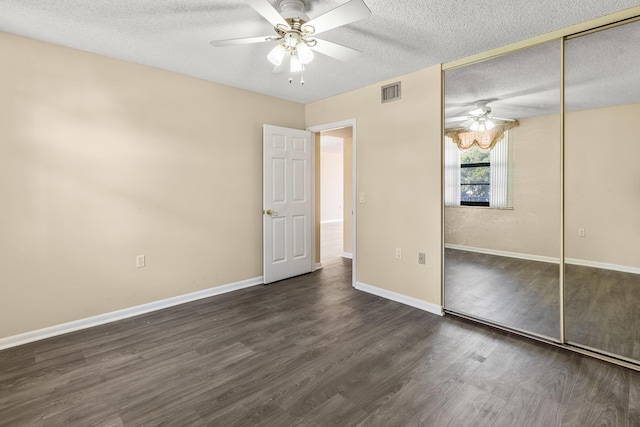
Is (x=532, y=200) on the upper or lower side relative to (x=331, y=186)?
lower

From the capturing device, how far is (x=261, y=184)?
423cm

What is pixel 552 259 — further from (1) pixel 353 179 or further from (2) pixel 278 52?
(2) pixel 278 52

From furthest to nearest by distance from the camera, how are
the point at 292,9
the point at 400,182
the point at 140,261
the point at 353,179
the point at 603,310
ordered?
1. the point at 353,179
2. the point at 400,182
3. the point at 140,261
4. the point at 603,310
5. the point at 292,9

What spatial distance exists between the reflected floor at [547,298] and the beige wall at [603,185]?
7.7 inches

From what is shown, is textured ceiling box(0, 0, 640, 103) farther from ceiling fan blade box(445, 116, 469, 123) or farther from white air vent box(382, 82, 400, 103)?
ceiling fan blade box(445, 116, 469, 123)

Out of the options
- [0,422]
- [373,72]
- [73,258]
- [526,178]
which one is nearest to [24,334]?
[73,258]

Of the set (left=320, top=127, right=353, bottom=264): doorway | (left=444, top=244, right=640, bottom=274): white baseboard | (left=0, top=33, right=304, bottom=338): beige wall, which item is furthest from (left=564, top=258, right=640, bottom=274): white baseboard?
(left=320, top=127, right=353, bottom=264): doorway

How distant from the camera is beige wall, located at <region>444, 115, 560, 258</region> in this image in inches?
100

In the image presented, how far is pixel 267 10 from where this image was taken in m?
1.83

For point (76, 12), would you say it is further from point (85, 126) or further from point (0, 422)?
point (0, 422)

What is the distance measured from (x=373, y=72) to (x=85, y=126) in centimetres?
291

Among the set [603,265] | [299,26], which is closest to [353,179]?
[299,26]

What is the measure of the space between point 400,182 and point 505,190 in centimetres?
109

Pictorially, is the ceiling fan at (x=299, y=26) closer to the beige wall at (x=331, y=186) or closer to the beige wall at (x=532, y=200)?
the beige wall at (x=532, y=200)
